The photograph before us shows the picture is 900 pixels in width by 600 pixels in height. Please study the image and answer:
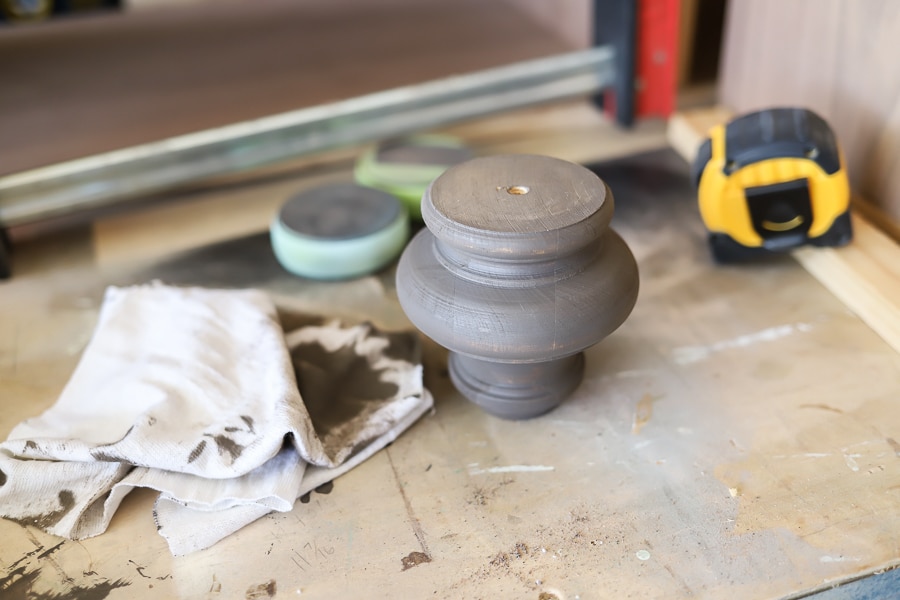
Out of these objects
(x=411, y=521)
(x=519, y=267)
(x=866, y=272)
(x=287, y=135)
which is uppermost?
(x=519, y=267)

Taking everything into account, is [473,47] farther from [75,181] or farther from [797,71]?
[75,181]

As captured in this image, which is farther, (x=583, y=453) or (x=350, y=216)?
(x=350, y=216)

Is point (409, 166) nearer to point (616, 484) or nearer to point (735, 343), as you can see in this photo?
point (735, 343)

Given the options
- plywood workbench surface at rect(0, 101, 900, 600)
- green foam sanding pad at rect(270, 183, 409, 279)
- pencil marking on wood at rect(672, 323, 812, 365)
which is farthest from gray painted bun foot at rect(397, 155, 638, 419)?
green foam sanding pad at rect(270, 183, 409, 279)

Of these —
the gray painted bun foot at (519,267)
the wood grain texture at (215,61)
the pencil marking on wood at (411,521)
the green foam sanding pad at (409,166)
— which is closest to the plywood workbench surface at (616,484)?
the pencil marking on wood at (411,521)

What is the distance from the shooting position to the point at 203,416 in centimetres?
129

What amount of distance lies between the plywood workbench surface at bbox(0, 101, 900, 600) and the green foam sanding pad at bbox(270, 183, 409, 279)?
0.10m

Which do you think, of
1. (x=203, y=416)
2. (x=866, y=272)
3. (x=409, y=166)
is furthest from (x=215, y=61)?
(x=866, y=272)

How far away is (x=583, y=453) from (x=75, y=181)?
4.80 feet

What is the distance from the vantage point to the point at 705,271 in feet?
5.58

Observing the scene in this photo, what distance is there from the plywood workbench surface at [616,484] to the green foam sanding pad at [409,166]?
0.38m

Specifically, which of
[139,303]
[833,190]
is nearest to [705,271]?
[833,190]

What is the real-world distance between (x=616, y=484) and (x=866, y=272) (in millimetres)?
771

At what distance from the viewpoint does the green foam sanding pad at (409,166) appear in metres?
1.91
